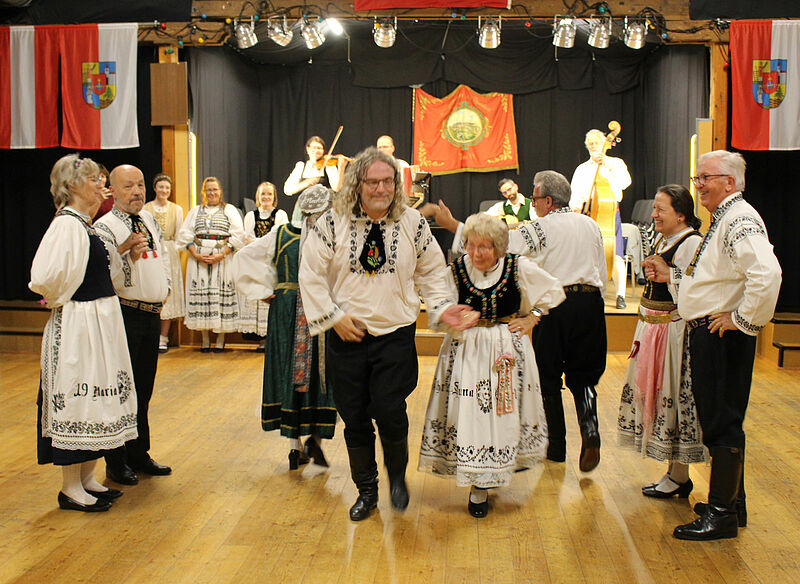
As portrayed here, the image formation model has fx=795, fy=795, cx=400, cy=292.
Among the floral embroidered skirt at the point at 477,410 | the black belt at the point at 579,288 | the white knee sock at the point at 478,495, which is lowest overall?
the white knee sock at the point at 478,495

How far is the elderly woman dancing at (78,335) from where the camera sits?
3.11 m

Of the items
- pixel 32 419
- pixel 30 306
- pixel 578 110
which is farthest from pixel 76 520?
pixel 578 110

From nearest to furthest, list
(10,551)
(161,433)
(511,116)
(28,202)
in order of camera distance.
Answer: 1. (10,551)
2. (161,433)
3. (28,202)
4. (511,116)

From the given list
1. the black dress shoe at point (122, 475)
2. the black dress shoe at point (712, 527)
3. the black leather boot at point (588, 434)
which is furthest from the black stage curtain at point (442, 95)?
the black dress shoe at point (712, 527)

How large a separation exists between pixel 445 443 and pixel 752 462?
1805mm

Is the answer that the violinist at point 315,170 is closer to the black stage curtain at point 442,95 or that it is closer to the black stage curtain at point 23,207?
the black stage curtain at point 442,95

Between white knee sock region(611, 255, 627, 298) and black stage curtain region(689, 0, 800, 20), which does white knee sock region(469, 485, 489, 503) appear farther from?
black stage curtain region(689, 0, 800, 20)

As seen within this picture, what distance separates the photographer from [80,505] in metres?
3.32

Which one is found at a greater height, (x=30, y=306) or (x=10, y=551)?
(x=30, y=306)

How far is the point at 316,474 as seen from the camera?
3867mm

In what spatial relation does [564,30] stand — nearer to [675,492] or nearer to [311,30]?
[311,30]

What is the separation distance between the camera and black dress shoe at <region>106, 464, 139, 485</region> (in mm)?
3670

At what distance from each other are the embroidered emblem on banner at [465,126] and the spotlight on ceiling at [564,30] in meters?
2.83

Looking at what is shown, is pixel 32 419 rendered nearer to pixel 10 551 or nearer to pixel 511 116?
pixel 10 551
